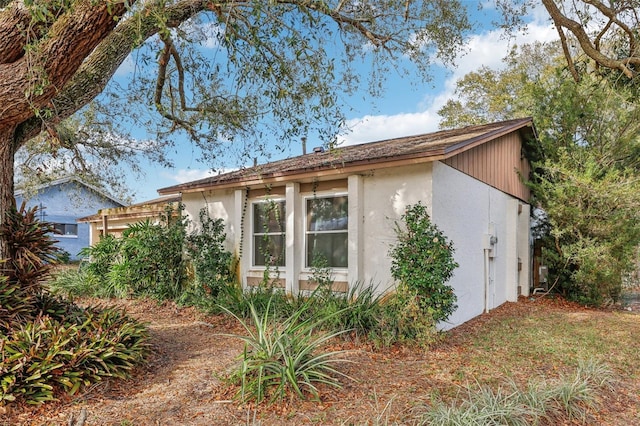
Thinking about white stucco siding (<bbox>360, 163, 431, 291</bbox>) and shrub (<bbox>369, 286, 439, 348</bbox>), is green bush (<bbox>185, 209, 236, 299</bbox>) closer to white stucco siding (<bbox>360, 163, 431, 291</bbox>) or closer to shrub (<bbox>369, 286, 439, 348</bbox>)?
white stucco siding (<bbox>360, 163, 431, 291</bbox>)

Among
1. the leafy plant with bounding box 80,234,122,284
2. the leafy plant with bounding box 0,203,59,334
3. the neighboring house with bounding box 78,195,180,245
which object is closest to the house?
the neighboring house with bounding box 78,195,180,245

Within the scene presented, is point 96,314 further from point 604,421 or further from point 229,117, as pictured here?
point 604,421

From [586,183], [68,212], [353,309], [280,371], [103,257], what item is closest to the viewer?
[280,371]

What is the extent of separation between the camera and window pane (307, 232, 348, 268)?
8.27 metres

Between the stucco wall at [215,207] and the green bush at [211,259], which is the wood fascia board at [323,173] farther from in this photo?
the green bush at [211,259]

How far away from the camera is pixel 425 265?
6496 mm

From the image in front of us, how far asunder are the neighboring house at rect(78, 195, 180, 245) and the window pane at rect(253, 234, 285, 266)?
3.32 metres

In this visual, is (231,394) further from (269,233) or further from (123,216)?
(123,216)

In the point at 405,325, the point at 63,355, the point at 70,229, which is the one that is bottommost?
the point at 405,325

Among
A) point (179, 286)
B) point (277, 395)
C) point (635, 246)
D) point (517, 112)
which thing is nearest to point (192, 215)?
point (179, 286)

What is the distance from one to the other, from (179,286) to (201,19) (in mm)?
6337

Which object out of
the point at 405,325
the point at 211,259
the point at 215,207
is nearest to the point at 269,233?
the point at 211,259

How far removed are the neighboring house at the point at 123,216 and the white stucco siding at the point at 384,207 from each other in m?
6.25

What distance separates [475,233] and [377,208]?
103 inches
